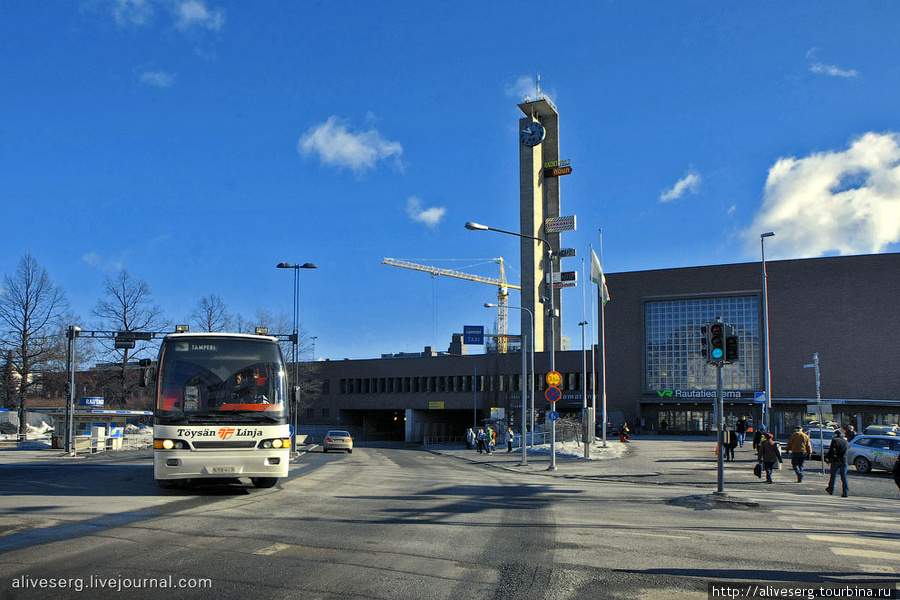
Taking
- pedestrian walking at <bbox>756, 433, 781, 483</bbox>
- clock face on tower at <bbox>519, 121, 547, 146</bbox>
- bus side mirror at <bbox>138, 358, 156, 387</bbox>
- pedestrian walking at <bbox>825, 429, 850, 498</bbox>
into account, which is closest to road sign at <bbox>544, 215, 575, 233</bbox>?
clock face on tower at <bbox>519, 121, 547, 146</bbox>

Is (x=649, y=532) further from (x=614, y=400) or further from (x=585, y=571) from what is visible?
(x=614, y=400)

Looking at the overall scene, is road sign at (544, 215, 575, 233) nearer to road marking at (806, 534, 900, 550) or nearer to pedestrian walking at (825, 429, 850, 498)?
pedestrian walking at (825, 429, 850, 498)

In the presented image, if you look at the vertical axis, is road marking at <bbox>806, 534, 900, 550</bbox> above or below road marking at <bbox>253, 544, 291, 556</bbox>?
below

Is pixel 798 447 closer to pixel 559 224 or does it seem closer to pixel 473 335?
pixel 473 335

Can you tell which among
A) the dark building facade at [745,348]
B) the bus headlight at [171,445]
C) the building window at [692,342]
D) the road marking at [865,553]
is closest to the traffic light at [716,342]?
the road marking at [865,553]

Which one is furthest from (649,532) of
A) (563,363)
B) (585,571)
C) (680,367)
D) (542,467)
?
(563,363)

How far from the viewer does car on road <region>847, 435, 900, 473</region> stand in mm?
25156

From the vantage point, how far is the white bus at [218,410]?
13.1 metres

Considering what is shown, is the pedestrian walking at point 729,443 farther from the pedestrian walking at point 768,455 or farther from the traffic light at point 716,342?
the traffic light at point 716,342

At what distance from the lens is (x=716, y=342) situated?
15.8m

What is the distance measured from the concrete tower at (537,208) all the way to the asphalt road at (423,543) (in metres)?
76.0

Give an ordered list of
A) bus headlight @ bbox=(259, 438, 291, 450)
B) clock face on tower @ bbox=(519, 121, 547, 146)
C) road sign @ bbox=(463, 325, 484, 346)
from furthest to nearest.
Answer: clock face on tower @ bbox=(519, 121, 547, 146) → road sign @ bbox=(463, 325, 484, 346) → bus headlight @ bbox=(259, 438, 291, 450)

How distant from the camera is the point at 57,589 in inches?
257

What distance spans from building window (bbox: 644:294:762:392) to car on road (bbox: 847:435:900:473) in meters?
36.1
